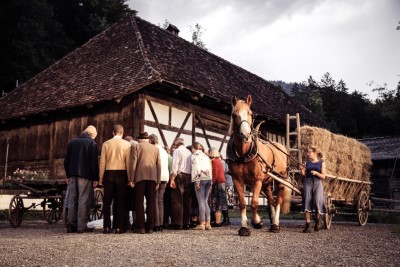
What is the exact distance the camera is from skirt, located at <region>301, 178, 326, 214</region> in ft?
29.1

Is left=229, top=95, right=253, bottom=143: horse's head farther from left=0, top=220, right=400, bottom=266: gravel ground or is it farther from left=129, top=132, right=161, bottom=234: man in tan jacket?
left=129, top=132, right=161, bottom=234: man in tan jacket

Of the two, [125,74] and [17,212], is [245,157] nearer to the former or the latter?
[17,212]

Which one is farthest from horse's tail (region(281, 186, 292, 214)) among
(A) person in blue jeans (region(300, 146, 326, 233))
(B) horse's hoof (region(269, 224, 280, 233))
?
(B) horse's hoof (region(269, 224, 280, 233))

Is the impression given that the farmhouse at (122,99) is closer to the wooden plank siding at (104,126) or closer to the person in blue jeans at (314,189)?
the wooden plank siding at (104,126)

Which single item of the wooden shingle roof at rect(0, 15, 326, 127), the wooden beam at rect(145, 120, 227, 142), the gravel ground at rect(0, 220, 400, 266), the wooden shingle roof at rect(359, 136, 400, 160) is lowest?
the gravel ground at rect(0, 220, 400, 266)

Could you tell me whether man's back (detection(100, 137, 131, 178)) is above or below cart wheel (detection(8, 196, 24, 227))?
above

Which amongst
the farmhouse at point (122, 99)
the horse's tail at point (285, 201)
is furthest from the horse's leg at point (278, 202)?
the farmhouse at point (122, 99)

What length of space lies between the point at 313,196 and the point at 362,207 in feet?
9.86

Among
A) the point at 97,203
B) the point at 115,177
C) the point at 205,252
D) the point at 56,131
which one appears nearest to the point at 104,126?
the point at 56,131

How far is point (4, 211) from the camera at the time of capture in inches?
552

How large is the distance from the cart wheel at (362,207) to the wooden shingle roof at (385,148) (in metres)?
22.3

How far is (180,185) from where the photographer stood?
962 cm

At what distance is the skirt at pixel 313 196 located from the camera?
8859 millimetres

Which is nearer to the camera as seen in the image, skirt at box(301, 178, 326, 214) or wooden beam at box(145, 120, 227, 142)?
skirt at box(301, 178, 326, 214)
